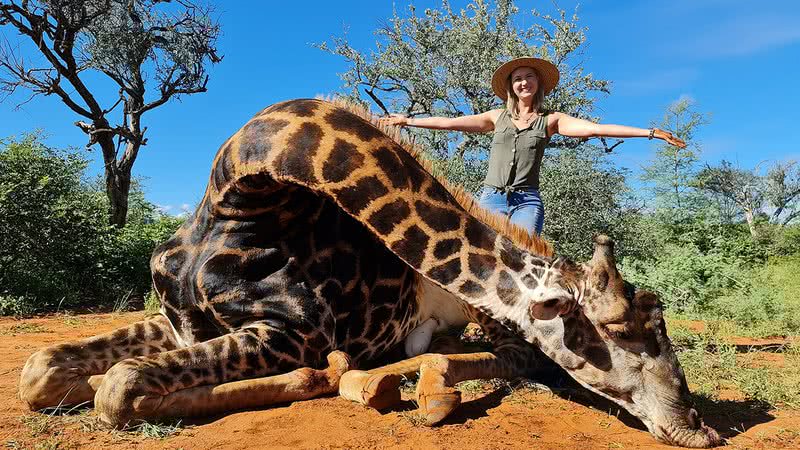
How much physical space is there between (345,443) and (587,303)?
1.50 meters

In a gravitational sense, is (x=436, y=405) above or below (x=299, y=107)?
below

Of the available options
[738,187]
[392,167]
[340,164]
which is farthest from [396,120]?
[738,187]

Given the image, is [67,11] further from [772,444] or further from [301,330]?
[772,444]

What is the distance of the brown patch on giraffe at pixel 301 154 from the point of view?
3.27 meters

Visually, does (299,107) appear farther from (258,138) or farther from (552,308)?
(552,308)

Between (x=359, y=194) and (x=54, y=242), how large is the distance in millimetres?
9732

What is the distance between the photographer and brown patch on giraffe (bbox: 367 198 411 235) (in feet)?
10.8

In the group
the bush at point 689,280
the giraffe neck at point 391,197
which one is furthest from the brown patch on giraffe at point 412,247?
the bush at point 689,280

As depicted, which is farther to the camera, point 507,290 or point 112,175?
point 112,175

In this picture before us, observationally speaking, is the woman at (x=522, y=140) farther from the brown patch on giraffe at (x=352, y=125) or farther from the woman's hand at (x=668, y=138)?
the brown patch on giraffe at (x=352, y=125)

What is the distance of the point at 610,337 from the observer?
10.7ft

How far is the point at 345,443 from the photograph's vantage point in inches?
116

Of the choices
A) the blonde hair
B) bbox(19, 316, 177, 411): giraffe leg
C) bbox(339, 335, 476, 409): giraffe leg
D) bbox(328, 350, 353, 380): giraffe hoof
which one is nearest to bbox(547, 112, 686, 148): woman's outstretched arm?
the blonde hair

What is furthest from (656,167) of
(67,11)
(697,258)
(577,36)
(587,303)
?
(587,303)
